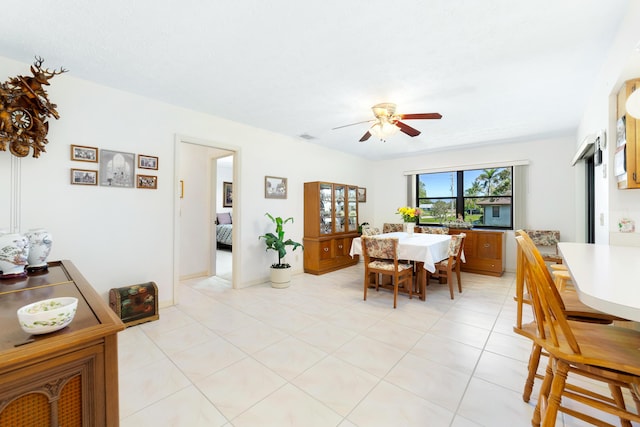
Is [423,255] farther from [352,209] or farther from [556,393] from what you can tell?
[352,209]

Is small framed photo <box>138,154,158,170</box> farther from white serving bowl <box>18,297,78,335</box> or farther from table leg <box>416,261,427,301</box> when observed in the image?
table leg <box>416,261,427,301</box>

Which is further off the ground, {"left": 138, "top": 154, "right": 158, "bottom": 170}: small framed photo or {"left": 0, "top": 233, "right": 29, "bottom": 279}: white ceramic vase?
{"left": 138, "top": 154, "right": 158, "bottom": 170}: small framed photo

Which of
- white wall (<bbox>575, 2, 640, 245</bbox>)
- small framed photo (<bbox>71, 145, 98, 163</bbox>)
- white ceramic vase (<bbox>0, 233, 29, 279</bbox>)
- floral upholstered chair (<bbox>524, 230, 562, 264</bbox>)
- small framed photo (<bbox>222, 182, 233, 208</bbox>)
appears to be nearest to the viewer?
white ceramic vase (<bbox>0, 233, 29, 279</bbox>)

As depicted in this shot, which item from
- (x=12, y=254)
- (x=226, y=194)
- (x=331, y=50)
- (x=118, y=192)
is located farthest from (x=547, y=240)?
(x=226, y=194)

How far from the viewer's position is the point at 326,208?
17.0 feet

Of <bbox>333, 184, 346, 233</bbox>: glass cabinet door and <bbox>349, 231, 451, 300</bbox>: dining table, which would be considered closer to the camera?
<bbox>349, 231, 451, 300</bbox>: dining table

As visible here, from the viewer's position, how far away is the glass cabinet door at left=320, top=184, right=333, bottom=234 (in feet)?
16.5

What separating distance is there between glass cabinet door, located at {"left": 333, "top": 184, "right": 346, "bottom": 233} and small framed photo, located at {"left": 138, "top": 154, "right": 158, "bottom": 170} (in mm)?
3092

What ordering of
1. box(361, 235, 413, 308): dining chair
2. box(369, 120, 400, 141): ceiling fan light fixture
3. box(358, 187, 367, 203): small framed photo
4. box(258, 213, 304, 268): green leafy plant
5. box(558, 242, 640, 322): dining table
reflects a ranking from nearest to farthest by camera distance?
box(558, 242, 640, 322): dining table < box(369, 120, 400, 141): ceiling fan light fixture < box(361, 235, 413, 308): dining chair < box(258, 213, 304, 268): green leafy plant < box(358, 187, 367, 203): small framed photo

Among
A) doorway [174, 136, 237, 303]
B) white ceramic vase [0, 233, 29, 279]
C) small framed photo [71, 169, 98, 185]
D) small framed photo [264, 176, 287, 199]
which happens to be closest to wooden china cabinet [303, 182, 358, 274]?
small framed photo [264, 176, 287, 199]

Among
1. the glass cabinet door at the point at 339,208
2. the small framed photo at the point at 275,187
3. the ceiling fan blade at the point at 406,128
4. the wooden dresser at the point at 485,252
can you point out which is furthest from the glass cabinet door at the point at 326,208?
the wooden dresser at the point at 485,252

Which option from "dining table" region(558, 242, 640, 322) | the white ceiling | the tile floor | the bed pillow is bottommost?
the tile floor

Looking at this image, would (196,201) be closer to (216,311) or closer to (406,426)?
(216,311)

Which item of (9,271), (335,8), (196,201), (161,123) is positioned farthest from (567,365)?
(196,201)
